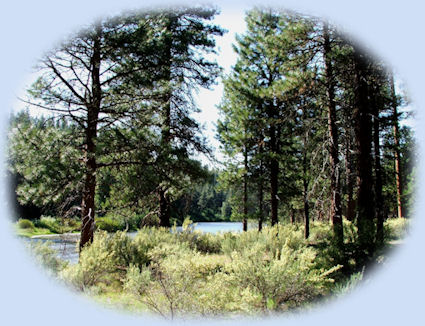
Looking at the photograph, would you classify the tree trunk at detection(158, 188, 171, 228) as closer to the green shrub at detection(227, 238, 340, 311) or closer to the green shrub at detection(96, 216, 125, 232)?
the green shrub at detection(96, 216, 125, 232)

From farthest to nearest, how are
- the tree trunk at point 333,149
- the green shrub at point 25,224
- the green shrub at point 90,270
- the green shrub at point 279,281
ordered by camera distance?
the green shrub at point 25,224
the tree trunk at point 333,149
the green shrub at point 90,270
the green shrub at point 279,281

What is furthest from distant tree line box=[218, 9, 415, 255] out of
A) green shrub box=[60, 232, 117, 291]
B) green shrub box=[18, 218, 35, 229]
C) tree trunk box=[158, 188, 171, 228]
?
green shrub box=[18, 218, 35, 229]

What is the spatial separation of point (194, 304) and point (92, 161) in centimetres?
426

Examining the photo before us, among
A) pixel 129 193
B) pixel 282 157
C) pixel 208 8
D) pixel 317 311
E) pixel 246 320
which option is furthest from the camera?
pixel 282 157

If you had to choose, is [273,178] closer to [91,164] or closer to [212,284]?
[91,164]

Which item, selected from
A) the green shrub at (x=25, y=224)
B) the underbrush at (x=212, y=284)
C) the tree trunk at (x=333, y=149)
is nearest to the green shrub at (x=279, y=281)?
the underbrush at (x=212, y=284)

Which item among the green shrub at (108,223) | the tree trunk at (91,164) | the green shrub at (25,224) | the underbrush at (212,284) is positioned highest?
the tree trunk at (91,164)

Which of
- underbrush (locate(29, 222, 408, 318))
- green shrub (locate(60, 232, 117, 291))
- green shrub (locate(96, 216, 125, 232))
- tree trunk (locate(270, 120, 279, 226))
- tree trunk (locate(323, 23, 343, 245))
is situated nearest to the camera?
underbrush (locate(29, 222, 408, 318))

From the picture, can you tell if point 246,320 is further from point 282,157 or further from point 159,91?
point 282,157

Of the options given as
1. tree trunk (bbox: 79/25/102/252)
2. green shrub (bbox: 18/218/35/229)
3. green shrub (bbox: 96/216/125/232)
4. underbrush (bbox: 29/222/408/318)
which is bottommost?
green shrub (bbox: 18/218/35/229)

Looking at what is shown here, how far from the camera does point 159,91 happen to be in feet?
25.2

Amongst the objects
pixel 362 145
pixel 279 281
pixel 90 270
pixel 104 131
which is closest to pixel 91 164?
pixel 104 131

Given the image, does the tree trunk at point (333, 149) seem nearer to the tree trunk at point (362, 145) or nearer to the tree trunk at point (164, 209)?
the tree trunk at point (362, 145)

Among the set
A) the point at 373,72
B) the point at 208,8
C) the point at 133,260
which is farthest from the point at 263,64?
the point at 133,260
